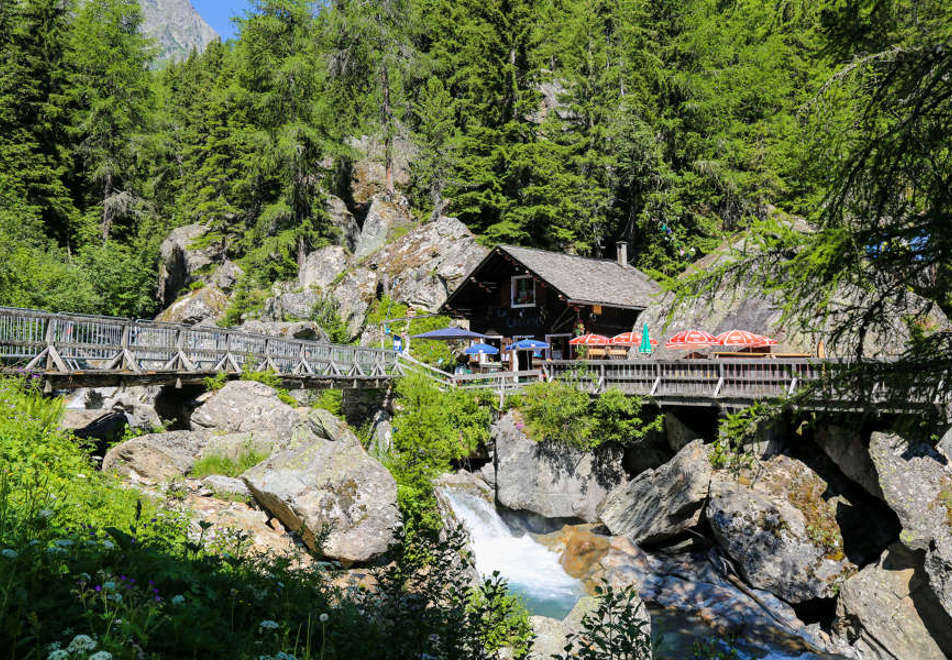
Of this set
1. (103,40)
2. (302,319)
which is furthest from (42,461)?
(103,40)

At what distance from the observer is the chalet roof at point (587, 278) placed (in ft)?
94.0

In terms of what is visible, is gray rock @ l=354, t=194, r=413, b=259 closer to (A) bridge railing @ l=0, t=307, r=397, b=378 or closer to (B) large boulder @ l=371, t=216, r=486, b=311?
(B) large boulder @ l=371, t=216, r=486, b=311

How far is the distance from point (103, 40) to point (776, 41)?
5050cm

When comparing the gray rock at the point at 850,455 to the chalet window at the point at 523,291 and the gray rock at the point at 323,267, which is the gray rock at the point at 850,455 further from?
the gray rock at the point at 323,267

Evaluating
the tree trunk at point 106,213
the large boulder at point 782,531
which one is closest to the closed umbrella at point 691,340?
the large boulder at point 782,531

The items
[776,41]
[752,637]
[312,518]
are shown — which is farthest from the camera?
[776,41]

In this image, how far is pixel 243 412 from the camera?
1534 centimetres

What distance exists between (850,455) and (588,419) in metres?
7.62

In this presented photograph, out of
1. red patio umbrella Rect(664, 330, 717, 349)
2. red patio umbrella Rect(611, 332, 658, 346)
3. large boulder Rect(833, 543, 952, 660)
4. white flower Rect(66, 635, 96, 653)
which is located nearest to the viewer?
white flower Rect(66, 635, 96, 653)

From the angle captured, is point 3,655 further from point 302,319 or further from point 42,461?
point 302,319

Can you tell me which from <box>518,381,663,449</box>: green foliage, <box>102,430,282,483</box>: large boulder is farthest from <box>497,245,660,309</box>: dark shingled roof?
<box>102,430,282,483</box>: large boulder

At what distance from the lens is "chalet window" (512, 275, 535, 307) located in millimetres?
30875

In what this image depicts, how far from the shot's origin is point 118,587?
3.01 metres

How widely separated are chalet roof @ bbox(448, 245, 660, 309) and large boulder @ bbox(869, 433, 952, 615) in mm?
16135
